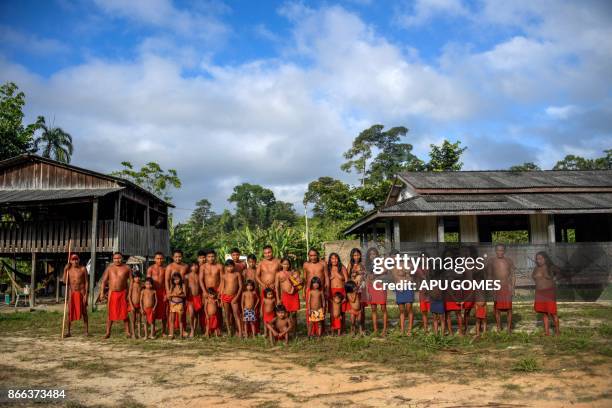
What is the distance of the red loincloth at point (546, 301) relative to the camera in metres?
7.93

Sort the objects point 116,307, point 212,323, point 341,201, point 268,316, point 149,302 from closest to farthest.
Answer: point 268,316
point 212,323
point 149,302
point 116,307
point 341,201

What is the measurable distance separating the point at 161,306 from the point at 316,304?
3.09m

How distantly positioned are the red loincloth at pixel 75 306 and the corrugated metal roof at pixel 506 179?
10546 millimetres

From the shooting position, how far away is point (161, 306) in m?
9.23

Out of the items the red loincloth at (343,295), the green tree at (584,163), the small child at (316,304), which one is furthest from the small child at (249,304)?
the green tree at (584,163)

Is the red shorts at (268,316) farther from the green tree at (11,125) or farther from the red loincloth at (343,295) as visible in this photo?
the green tree at (11,125)

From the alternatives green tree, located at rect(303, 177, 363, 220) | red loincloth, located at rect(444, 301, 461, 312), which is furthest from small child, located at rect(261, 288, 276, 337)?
green tree, located at rect(303, 177, 363, 220)

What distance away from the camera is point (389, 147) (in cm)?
3609

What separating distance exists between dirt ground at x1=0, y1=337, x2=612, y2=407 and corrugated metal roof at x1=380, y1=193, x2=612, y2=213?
770cm

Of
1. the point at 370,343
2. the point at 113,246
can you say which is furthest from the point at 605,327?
the point at 113,246

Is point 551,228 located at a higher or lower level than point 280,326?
higher

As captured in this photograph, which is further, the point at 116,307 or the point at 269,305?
the point at 116,307

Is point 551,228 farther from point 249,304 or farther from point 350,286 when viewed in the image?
point 249,304

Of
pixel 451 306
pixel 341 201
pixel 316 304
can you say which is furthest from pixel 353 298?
pixel 341 201
